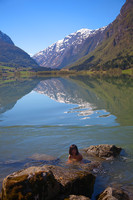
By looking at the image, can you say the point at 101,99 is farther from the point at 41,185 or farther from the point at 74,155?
the point at 41,185

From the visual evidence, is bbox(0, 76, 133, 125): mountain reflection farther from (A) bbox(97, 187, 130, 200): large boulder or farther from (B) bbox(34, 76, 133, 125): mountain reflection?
(A) bbox(97, 187, 130, 200): large boulder

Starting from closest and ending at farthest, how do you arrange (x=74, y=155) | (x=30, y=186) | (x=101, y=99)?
(x=30, y=186) < (x=74, y=155) < (x=101, y=99)

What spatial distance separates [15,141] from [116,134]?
1050cm

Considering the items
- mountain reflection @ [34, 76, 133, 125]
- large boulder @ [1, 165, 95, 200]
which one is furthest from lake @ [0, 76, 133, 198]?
large boulder @ [1, 165, 95, 200]

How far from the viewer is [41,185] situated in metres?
8.02

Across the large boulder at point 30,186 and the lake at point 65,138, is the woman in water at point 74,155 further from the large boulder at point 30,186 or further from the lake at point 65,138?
the large boulder at point 30,186

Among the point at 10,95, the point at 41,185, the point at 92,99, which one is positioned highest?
the point at 10,95

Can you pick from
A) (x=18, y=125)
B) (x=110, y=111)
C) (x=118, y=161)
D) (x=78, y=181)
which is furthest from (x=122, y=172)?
(x=110, y=111)

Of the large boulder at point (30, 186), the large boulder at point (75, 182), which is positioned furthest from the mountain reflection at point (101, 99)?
the large boulder at point (30, 186)

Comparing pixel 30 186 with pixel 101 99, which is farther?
pixel 101 99

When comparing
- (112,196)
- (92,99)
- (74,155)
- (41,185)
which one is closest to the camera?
(41,185)

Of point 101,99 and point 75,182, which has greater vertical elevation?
point 101,99

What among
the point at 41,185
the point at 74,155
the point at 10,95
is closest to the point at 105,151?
the point at 74,155

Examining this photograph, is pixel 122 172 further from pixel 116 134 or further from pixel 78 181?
pixel 116 134
